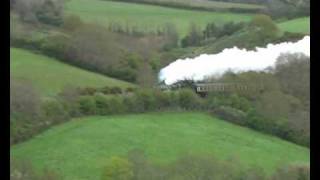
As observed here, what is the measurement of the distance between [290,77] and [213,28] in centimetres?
52

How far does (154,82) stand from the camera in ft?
7.80

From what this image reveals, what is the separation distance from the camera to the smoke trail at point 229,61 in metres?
2.15

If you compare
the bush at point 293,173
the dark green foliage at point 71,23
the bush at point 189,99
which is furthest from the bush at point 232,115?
the dark green foliage at point 71,23

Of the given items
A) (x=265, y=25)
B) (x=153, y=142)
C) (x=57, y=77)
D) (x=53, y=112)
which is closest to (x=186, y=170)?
Answer: (x=153, y=142)

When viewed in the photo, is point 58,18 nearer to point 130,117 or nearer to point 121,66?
point 121,66

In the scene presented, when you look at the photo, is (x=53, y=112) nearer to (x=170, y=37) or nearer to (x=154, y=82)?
(x=154, y=82)

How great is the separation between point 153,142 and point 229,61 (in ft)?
2.10

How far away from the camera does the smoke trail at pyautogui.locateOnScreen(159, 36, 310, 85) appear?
215cm

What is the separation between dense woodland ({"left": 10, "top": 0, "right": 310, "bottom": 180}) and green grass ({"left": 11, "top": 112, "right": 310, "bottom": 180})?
0.19 feet

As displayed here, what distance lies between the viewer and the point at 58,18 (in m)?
2.39

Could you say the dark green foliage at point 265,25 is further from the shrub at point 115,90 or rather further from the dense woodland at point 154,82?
the shrub at point 115,90

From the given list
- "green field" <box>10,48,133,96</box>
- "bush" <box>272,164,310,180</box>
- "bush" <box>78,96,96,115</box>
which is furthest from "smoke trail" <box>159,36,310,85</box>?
"bush" <box>272,164,310,180</box>
